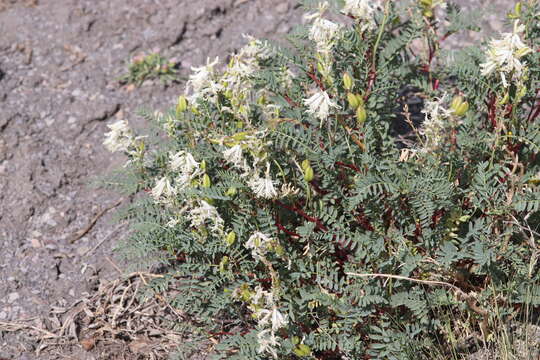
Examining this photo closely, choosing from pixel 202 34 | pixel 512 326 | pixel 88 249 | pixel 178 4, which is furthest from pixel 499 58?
pixel 178 4

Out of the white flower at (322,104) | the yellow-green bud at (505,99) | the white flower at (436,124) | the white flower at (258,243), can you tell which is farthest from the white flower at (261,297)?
the yellow-green bud at (505,99)

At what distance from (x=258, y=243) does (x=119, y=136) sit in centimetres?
76

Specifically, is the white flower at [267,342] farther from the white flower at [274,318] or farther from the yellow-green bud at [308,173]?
the yellow-green bud at [308,173]

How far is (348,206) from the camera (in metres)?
2.51

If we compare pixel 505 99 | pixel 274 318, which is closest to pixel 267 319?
pixel 274 318

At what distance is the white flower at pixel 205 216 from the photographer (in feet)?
7.83

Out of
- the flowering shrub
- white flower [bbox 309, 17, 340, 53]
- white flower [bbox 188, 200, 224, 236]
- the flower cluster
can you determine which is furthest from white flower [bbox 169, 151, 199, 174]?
white flower [bbox 309, 17, 340, 53]

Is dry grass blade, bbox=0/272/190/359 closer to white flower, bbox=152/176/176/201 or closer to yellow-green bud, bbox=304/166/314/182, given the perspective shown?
white flower, bbox=152/176/176/201

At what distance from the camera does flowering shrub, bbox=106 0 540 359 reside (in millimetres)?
2332

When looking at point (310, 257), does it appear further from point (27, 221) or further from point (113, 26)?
point (113, 26)

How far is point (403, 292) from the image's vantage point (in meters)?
2.41

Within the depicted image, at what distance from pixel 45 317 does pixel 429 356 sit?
1648 mm

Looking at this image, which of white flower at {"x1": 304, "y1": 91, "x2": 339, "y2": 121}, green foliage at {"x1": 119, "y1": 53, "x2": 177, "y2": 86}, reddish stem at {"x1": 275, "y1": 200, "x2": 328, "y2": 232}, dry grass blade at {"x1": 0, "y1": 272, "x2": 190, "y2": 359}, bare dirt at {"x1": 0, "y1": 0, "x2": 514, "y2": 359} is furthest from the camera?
green foliage at {"x1": 119, "y1": 53, "x2": 177, "y2": 86}

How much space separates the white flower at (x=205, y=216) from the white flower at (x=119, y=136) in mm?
434
